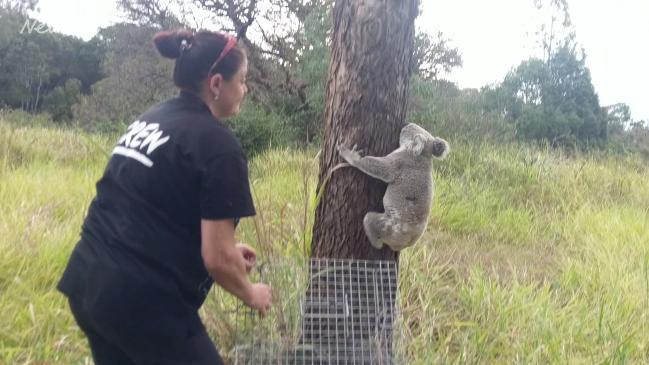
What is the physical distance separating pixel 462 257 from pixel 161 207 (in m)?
3.32

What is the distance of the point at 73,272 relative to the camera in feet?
7.39

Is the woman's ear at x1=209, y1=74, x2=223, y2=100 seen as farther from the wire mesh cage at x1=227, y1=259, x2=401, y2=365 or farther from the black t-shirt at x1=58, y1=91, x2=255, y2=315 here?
the wire mesh cage at x1=227, y1=259, x2=401, y2=365

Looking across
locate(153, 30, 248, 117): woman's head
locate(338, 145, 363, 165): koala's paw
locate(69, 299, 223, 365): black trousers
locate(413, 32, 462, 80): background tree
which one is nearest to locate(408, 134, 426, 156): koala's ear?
locate(338, 145, 363, 165): koala's paw

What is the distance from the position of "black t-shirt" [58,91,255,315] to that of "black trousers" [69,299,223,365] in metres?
0.08

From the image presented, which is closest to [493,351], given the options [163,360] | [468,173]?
[163,360]

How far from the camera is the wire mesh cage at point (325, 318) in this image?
2.97m

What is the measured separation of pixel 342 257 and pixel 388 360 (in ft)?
1.85

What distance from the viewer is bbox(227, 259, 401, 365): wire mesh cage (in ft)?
9.73

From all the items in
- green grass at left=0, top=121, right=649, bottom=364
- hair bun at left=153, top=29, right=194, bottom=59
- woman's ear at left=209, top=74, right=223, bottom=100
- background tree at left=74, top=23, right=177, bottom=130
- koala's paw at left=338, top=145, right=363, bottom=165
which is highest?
background tree at left=74, top=23, right=177, bottom=130

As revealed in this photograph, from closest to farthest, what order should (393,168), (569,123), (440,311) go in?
1. (393,168)
2. (440,311)
3. (569,123)

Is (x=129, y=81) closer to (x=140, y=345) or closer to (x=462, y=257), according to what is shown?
(x=462, y=257)

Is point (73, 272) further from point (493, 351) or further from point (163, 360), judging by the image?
point (493, 351)

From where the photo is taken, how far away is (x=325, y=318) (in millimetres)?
3135

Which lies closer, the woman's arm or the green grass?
the woman's arm
